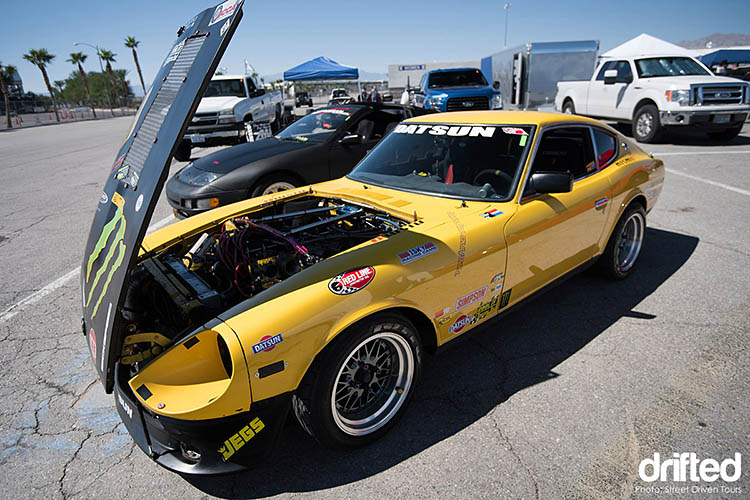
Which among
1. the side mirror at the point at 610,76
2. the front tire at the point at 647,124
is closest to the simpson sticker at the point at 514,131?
the front tire at the point at 647,124

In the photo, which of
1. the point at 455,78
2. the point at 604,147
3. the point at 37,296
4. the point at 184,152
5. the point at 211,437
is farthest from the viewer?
the point at 455,78

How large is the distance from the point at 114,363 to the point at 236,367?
2.25 feet

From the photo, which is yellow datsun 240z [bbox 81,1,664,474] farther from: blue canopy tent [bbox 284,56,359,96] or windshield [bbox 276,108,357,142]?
blue canopy tent [bbox 284,56,359,96]

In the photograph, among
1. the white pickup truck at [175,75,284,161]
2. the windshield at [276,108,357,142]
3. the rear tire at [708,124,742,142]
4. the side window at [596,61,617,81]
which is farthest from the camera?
the side window at [596,61,617,81]

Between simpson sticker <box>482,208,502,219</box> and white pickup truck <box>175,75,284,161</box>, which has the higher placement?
white pickup truck <box>175,75,284,161</box>

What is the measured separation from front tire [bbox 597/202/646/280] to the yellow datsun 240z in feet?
0.14

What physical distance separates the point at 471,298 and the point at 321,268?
921mm

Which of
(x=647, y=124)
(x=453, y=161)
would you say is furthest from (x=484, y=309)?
(x=647, y=124)

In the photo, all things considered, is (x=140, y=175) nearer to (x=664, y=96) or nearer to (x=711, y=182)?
(x=711, y=182)

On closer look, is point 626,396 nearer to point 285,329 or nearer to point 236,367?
point 285,329

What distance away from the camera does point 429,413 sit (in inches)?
94.8

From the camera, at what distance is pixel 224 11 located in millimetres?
1975

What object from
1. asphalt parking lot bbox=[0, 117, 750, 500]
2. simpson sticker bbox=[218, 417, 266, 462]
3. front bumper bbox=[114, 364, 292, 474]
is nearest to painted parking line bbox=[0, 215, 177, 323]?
asphalt parking lot bbox=[0, 117, 750, 500]

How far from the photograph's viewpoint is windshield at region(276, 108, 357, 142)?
625cm
